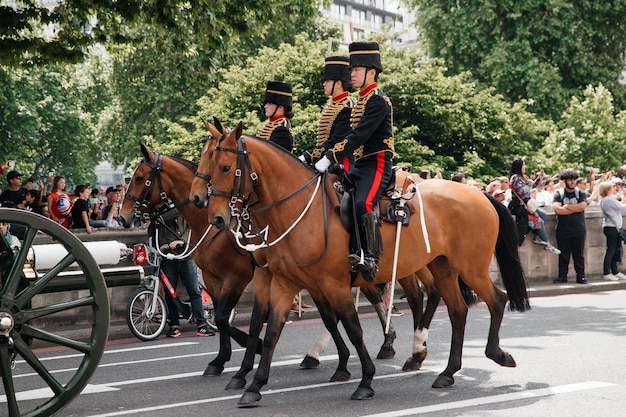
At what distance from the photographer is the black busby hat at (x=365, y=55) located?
8.41 metres

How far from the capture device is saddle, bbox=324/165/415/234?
8141mm

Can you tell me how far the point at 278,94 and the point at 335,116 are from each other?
2.52ft

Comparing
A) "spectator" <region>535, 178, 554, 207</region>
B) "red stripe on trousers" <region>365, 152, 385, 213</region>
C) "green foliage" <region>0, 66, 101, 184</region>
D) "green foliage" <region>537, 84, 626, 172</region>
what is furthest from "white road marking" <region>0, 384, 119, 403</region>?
"green foliage" <region>0, 66, 101, 184</region>

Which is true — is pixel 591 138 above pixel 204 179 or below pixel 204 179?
above

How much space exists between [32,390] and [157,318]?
422 centimetres

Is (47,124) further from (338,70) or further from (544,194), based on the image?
(338,70)

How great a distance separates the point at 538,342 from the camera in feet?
35.9

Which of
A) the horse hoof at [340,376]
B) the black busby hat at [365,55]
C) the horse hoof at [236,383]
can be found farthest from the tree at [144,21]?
the horse hoof at [236,383]

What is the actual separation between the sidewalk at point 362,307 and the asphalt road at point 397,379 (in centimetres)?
42

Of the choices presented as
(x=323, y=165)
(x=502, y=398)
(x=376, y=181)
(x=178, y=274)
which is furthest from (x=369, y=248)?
(x=178, y=274)

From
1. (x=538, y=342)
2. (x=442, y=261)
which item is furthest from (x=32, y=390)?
(x=538, y=342)

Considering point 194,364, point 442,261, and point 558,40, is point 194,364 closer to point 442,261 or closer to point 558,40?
point 442,261

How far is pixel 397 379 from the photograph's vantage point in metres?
8.91

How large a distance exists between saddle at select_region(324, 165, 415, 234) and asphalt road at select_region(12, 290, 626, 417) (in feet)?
5.04
